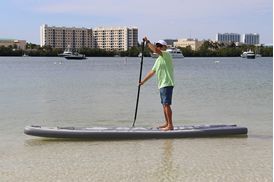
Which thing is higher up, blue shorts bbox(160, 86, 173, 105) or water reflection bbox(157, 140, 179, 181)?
blue shorts bbox(160, 86, 173, 105)

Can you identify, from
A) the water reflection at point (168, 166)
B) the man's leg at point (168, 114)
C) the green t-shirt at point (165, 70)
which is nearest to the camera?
the water reflection at point (168, 166)

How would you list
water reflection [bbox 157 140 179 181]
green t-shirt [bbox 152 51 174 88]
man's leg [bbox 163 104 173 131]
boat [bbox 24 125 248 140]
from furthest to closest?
man's leg [bbox 163 104 173 131]
boat [bbox 24 125 248 140]
green t-shirt [bbox 152 51 174 88]
water reflection [bbox 157 140 179 181]

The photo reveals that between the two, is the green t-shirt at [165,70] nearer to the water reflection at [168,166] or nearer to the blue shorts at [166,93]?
the blue shorts at [166,93]

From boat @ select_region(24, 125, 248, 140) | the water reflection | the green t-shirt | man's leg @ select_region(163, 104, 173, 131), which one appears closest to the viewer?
the water reflection

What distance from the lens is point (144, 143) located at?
37.7 feet

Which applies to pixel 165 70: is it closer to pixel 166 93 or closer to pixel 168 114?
pixel 166 93

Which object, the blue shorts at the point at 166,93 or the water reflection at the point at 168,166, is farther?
the blue shorts at the point at 166,93

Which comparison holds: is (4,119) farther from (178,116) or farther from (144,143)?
(144,143)

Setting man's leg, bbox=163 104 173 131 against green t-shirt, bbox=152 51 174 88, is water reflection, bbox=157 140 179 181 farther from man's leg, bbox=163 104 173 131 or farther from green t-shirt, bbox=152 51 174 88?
green t-shirt, bbox=152 51 174 88

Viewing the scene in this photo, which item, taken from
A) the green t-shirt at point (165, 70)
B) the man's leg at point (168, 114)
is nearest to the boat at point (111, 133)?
the man's leg at point (168, 114)

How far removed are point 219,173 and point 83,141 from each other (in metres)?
4.06

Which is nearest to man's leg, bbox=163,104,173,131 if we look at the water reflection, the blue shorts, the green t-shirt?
the blue shorts

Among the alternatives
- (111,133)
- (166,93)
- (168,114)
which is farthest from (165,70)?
(111,133)

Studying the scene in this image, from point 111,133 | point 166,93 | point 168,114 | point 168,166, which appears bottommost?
point 168,166
